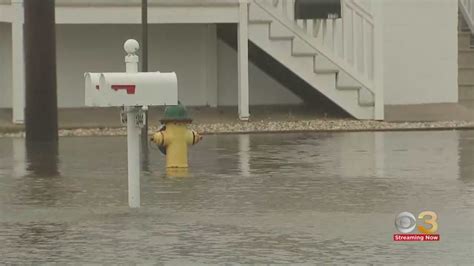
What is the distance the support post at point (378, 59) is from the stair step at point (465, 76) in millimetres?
3788

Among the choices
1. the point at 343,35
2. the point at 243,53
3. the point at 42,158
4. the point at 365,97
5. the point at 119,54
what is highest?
the point at 343,35

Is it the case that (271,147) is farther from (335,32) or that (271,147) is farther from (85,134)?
(335,32)

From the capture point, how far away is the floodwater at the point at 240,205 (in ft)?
26.3

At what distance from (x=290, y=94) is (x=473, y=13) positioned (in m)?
5.19

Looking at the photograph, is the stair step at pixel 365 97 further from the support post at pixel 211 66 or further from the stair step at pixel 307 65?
the support post at pixel 211 66

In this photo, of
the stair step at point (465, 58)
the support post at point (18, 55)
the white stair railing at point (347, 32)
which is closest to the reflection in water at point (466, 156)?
the white stair railing at point (347, 32)

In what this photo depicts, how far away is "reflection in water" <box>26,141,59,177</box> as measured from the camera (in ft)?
42.5

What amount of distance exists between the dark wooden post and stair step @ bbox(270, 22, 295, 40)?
211 inches

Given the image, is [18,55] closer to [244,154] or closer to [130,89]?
[244,154]

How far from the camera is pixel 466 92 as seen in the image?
78.7ft

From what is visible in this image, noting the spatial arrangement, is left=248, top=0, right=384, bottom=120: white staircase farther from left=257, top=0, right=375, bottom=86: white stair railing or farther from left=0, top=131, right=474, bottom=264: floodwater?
left=0, top=131, right=474, bottom=264: floodwater

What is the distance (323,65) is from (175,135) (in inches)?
346

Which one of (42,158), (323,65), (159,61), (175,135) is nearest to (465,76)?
(323,65)

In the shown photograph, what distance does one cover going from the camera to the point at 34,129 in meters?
16.9
